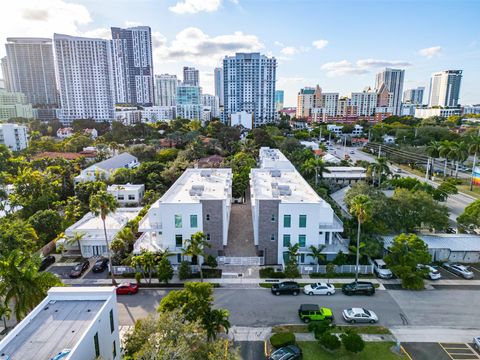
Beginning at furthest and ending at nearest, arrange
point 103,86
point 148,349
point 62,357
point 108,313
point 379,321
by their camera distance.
Result: point 103,86
point 379,321
point 108,313
point 148,349
point 62,357

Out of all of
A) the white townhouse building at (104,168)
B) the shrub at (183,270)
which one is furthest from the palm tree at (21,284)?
the white townhouse building at (104,168)

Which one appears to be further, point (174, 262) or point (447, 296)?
point (174, 262)

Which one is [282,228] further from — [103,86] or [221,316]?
[103,86]

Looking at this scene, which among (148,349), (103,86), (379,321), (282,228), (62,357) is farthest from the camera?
(103,86)

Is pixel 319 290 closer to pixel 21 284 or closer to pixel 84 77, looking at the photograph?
pixel 21 284

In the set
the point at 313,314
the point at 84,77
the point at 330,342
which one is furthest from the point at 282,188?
the point at 84,77

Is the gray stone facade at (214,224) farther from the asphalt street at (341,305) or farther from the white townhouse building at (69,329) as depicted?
the white townhouse building at (69,329)

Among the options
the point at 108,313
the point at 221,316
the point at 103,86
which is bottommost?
the point at 221,316

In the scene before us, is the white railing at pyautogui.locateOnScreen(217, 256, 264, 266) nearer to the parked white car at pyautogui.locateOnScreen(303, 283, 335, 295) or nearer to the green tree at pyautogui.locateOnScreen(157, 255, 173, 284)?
the green tree at pyautogui.locateOnScreen(157, 255, 173, 284)

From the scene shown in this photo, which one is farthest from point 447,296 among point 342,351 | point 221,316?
point 221,316
